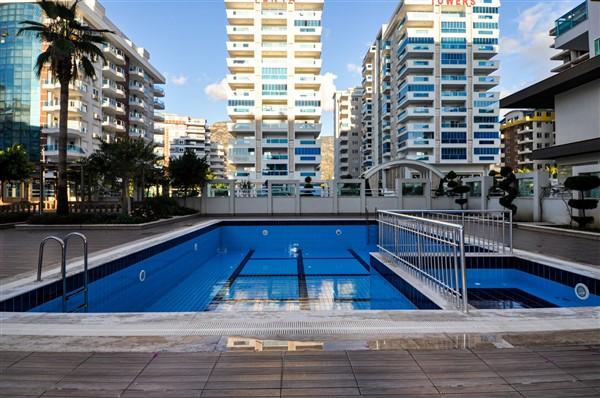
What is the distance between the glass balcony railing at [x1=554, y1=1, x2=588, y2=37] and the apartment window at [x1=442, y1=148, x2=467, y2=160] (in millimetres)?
34491

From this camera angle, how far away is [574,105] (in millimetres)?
16344

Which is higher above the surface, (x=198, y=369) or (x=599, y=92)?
(x=599, y=92)

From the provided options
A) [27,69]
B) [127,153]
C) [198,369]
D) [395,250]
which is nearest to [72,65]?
[127,153]

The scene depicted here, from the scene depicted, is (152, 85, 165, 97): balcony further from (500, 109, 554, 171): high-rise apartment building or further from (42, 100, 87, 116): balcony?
(500, 109, 554, 171): high-rise apartment building

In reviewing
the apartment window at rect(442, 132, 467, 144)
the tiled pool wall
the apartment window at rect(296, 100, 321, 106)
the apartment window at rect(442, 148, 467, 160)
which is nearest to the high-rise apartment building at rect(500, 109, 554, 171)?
the apartment window at rect(442, 148, 467, 160)

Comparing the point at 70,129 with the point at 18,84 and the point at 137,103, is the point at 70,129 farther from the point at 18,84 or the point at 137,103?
the point at 137,103

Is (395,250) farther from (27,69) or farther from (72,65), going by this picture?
(27,69)

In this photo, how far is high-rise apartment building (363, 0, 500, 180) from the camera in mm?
57906

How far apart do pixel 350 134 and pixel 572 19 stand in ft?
288

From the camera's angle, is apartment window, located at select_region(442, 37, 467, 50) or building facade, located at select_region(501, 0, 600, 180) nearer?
building facade, located at select_region(501, 0, 600, 180)

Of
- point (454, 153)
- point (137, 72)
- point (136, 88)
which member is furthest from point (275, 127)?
point (454, 153)

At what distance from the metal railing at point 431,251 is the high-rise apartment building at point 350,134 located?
98.5 meters

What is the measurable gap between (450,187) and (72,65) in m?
20.2

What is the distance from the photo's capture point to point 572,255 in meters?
8.12
